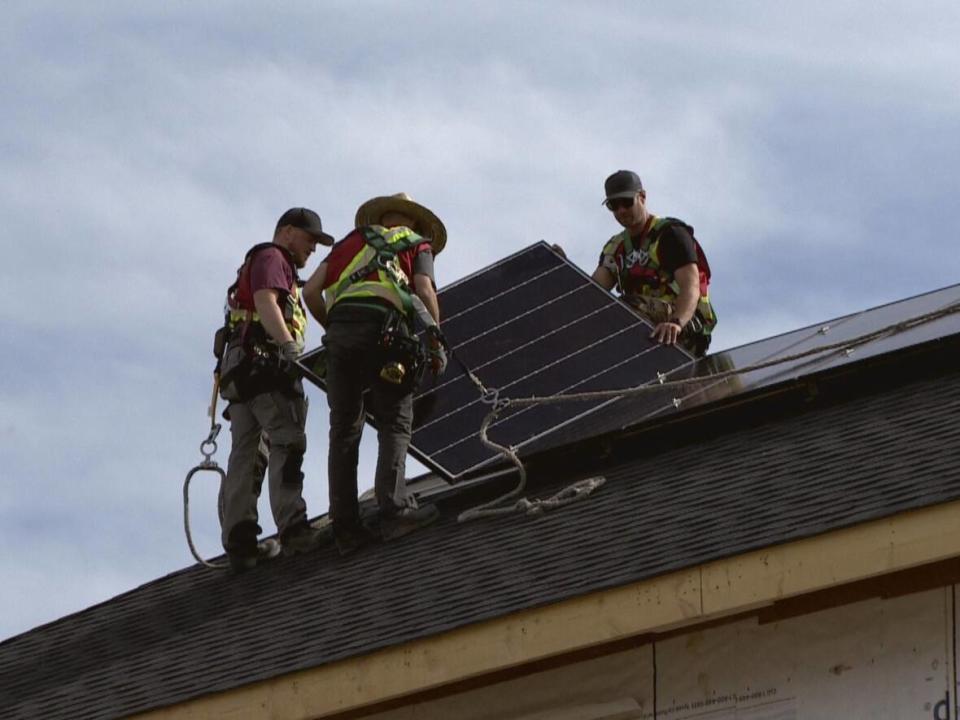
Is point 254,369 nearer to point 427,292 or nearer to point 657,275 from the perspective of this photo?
point 427,292

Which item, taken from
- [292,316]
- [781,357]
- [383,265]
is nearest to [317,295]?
[292,316]

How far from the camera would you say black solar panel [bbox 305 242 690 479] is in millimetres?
12172

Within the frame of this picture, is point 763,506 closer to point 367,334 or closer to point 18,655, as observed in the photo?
point 367,334

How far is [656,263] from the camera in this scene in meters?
13.7

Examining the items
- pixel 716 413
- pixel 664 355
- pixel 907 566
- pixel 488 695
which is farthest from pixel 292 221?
pixel 907 566

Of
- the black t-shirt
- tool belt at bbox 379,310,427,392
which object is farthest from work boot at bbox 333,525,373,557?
the black t-shirt

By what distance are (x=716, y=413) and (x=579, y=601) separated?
2.26 meters

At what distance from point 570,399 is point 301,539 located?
1688 mm

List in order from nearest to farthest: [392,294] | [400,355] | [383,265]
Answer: [400,355] → [392,294] → [383,265]

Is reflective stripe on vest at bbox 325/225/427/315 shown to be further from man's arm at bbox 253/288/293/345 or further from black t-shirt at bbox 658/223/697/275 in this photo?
black t-shirt at bbox 658/223/697/275

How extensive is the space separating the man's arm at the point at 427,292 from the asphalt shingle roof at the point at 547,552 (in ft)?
3.36

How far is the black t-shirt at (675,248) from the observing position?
13492 mm

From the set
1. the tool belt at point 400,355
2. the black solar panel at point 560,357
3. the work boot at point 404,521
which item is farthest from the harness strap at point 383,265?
the work boot at point 404,521

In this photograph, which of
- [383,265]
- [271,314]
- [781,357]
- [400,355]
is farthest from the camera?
[271,314]
